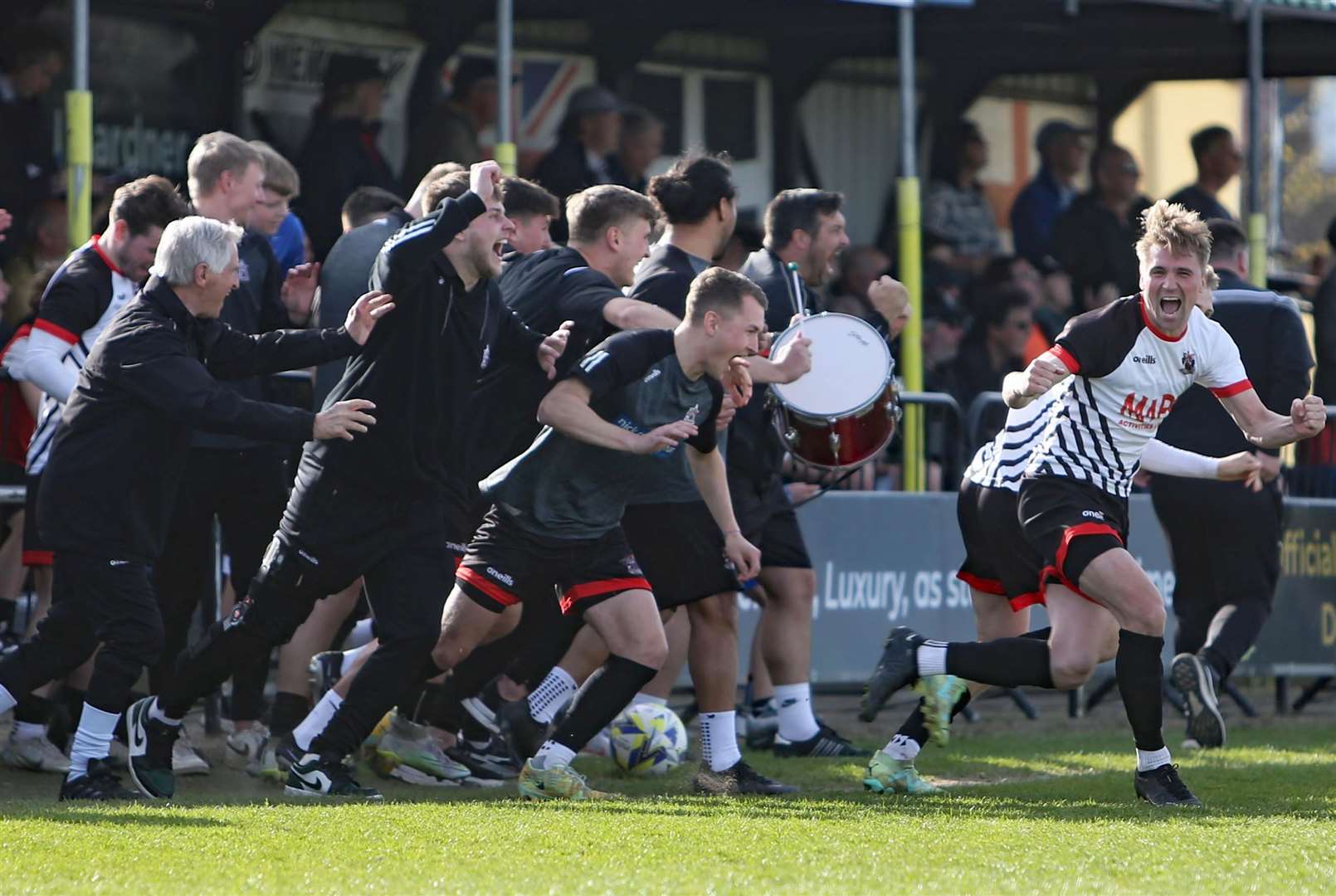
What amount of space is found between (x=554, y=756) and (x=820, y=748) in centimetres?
213

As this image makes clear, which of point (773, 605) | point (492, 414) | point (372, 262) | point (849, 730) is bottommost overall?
point (849, 730)

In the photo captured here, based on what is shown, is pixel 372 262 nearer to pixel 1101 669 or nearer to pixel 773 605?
pixel 773 605

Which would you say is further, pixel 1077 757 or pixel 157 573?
pixel 1077 757

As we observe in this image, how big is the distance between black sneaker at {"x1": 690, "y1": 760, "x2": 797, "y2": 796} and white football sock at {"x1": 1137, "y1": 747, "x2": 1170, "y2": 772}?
3.98 feet

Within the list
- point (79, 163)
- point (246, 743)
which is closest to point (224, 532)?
point (246, 743)

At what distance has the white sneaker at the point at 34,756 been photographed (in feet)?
26.7

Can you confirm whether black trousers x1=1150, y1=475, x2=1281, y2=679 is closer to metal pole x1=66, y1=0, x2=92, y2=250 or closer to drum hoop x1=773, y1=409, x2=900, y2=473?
drum hoop x1=773, y1=409, x2=900, y2=473

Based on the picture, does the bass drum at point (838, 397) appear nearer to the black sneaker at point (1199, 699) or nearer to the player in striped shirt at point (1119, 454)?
the player in striped shirt at point (1119, 454)

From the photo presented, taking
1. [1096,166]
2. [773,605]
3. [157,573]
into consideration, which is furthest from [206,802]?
[1096,166]

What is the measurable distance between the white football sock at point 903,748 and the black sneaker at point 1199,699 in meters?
2.03

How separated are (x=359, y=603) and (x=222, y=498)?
0.91 metres

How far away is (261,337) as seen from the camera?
731cm

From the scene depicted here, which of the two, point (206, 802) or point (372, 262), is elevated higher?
point (372, 262)

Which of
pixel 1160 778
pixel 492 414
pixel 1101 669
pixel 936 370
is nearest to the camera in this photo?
pixel 1160 778
